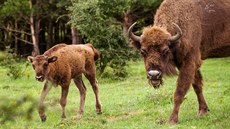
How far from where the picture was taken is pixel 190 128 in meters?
8.16

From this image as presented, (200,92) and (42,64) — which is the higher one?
(42,64)

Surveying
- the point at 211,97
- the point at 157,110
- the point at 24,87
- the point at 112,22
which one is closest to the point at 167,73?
the point at 157,110

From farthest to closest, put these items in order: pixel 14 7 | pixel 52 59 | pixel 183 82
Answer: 1. pixel 14 7
2. pixel 52 59
3. pixel 183 82

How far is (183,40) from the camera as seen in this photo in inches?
344

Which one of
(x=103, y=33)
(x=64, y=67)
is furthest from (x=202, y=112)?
(x=103, y=33)

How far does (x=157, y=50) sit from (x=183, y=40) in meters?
0.68

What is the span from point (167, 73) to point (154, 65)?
1.98 feet

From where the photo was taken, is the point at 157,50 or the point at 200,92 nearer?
the point at 157,50

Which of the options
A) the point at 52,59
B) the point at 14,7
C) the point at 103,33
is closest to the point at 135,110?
the point at 52,59

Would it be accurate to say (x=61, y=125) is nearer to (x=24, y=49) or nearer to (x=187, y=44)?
(x=187, y=44)

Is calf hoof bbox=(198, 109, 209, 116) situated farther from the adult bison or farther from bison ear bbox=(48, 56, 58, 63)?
bison ear bbox=(48, 56, 58, 63)

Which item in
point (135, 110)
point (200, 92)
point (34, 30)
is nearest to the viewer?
→ point (200, 92)

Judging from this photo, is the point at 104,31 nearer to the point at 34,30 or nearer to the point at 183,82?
the point at 183,82

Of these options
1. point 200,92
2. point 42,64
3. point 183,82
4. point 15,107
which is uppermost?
point 15,107
